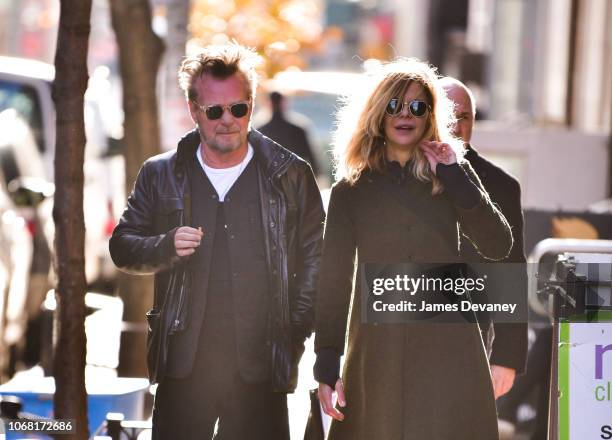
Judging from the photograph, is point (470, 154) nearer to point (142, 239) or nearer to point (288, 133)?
point (142, 239)

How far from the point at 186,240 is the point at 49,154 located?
649 centimetres

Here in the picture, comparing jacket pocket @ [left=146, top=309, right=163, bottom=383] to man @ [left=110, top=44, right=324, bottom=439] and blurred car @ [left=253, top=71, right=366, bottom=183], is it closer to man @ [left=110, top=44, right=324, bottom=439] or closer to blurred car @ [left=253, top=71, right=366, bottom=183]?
man @ [left=110, top=44, right=324, bottom=439]

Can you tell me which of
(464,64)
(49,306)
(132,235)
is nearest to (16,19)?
(464,64)

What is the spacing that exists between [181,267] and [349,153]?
745 millimetres

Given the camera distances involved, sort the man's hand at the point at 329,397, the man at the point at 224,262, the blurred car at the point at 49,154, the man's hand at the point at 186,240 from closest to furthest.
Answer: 1. the man's hand at the point at 329,397
2. the man's hand at the point at 186,240
3. the man at the point at 224,262
4. the blurred car at the point at 49,154

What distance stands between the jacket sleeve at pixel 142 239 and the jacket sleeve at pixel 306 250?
49 centimetres

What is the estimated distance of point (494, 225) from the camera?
4.59 m

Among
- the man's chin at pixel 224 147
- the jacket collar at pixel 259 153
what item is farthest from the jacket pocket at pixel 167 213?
the man's chin at pixel 224 147

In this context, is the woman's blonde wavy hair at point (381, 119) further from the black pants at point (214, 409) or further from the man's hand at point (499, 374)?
the black pants at point (214, 409)

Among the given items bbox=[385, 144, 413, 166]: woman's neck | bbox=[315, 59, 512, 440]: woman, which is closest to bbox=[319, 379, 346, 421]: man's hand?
bbox=[315, 59, 512, 440]: woman

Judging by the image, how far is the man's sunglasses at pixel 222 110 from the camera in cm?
488

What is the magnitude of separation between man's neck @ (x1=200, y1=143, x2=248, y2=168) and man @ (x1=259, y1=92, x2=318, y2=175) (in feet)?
20.3

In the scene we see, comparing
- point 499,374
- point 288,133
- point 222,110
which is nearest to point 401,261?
point 499,374

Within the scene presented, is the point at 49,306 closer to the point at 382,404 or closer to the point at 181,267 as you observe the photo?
the point at 181,267
